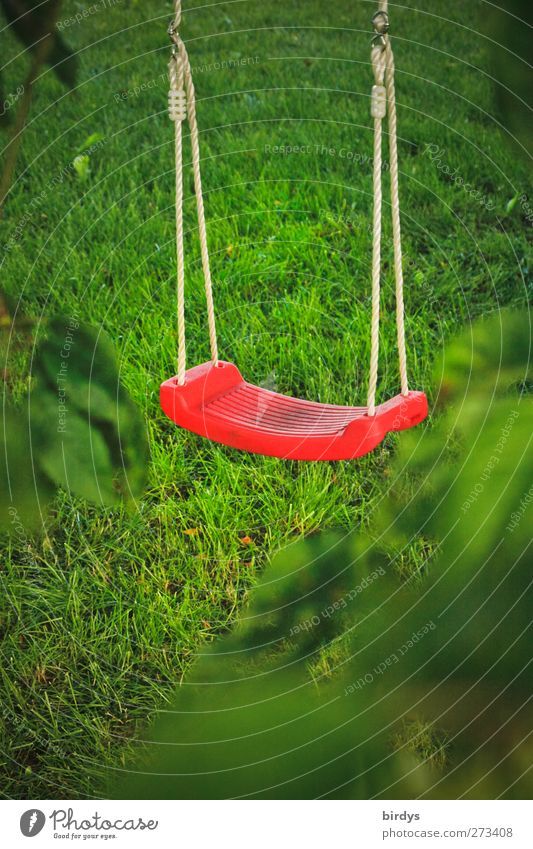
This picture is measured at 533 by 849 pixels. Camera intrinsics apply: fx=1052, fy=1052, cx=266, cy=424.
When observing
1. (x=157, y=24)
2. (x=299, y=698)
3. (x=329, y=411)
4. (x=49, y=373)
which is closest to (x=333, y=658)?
(x=299, y=698)

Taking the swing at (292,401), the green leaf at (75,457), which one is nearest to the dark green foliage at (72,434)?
the green leaf at (75,457)

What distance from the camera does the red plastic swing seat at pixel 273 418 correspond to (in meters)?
1.01

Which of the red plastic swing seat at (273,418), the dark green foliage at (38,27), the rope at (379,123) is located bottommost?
the red plastic swing seat at (273,418)

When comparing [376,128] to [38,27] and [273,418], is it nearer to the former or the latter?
[273,418]

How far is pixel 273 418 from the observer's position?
1.11 metres

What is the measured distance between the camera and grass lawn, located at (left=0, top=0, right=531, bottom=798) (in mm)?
1391

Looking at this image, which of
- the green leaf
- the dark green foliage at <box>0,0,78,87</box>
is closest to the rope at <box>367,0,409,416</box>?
the dark green foliage at <box>0,0,78,87</box>

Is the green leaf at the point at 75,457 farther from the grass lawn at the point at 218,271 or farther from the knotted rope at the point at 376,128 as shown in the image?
the knotted rope at the point at 376,128

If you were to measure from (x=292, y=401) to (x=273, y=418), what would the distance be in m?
0.07

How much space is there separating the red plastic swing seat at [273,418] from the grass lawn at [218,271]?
0.35m

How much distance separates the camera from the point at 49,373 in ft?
4.75

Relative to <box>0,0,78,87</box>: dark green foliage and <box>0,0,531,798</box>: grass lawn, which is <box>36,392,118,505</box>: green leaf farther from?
<box>0,0,78,87</box>: dark green foliage

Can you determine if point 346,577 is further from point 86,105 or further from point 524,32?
point 86,105

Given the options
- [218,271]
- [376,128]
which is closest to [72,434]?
[218,271]
